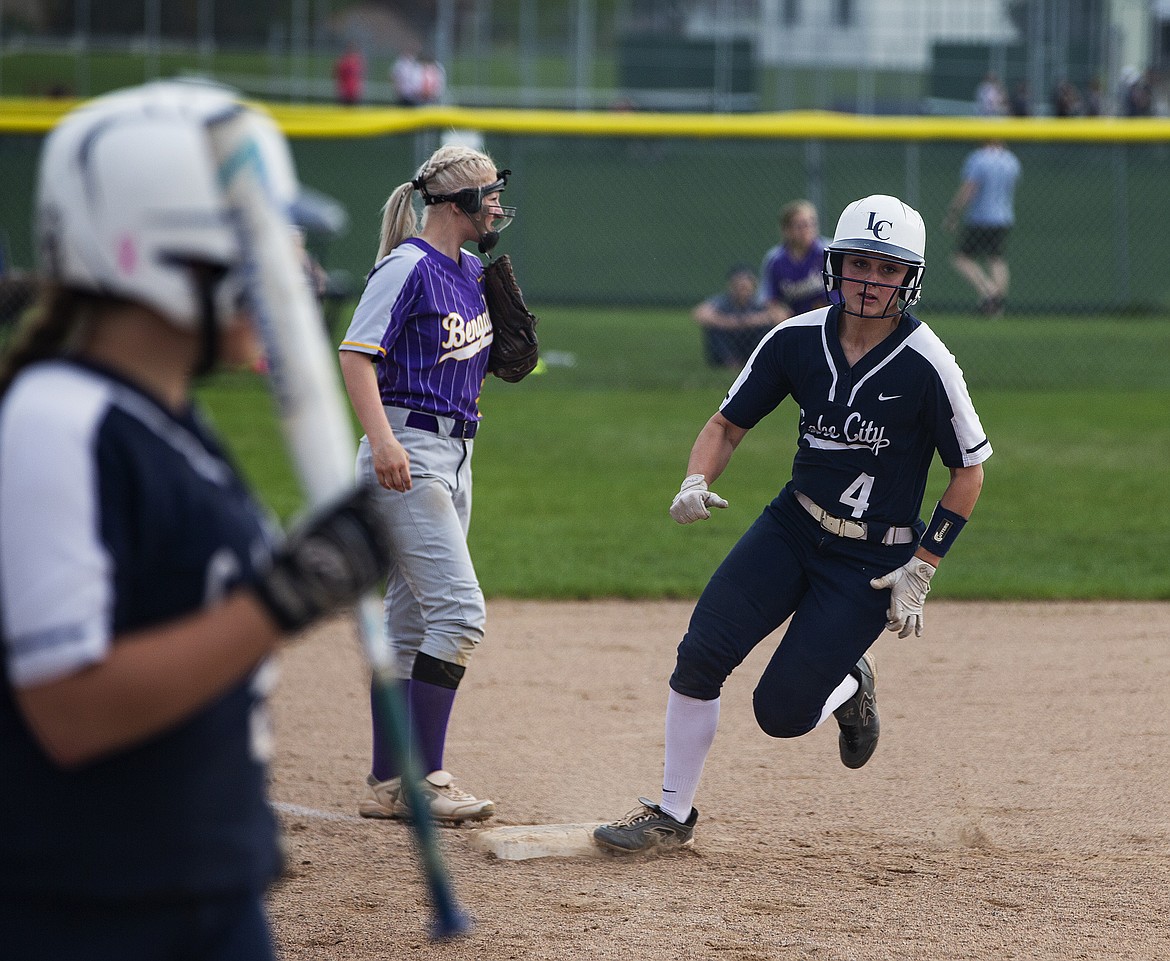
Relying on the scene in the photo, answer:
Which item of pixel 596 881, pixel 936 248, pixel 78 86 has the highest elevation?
pixel 78 86

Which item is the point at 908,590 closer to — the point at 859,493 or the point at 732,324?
the point at 859,493

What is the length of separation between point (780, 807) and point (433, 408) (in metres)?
1.76

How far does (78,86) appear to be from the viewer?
28.0m

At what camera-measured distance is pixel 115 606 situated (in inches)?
68.1

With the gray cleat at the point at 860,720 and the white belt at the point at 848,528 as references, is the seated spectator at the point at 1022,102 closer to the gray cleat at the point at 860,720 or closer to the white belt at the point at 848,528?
the gray cleat at the point at 860,720

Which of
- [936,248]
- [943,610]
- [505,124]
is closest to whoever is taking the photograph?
[943,610]

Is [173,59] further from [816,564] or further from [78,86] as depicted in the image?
[816,564]

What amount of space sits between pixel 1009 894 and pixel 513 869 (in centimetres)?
141

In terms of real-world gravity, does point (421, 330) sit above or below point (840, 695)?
above

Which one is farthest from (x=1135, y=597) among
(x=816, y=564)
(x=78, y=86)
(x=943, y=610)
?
(x=78, y=86)

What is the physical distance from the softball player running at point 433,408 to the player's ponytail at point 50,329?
263 centimetres

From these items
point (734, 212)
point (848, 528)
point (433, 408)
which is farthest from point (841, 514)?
point (734, 212)

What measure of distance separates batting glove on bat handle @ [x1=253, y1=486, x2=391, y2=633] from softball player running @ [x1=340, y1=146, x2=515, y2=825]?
2701 millimetres

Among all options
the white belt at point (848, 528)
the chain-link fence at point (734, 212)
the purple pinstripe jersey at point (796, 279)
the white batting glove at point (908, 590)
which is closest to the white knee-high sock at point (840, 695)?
the white batting glove at point (908, 590)
